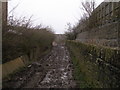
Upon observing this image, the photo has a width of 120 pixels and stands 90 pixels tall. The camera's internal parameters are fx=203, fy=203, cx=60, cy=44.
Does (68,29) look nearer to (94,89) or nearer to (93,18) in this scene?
(93,18)

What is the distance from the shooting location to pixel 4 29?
26.7 ft

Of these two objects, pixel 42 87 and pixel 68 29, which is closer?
pixel 42 87

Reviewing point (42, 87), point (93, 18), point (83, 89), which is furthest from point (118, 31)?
point (93, 18)

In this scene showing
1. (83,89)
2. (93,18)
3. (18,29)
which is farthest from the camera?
(93,18)

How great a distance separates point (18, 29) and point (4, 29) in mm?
1600

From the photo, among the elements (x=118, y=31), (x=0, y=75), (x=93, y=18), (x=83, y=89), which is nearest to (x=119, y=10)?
(x=118, y=31)

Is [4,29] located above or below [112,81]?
above

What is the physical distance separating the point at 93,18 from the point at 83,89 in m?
13.1

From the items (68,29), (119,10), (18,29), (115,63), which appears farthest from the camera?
(68,29)

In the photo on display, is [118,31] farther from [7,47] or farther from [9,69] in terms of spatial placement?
[9,69]

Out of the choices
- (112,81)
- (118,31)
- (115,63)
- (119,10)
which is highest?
(119,10)

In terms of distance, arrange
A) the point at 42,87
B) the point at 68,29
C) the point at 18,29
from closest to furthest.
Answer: the point at 42,87
the point at 18,29
the point at 68,29

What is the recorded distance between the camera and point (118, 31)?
8055 mm

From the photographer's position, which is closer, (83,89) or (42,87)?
(83,89)
